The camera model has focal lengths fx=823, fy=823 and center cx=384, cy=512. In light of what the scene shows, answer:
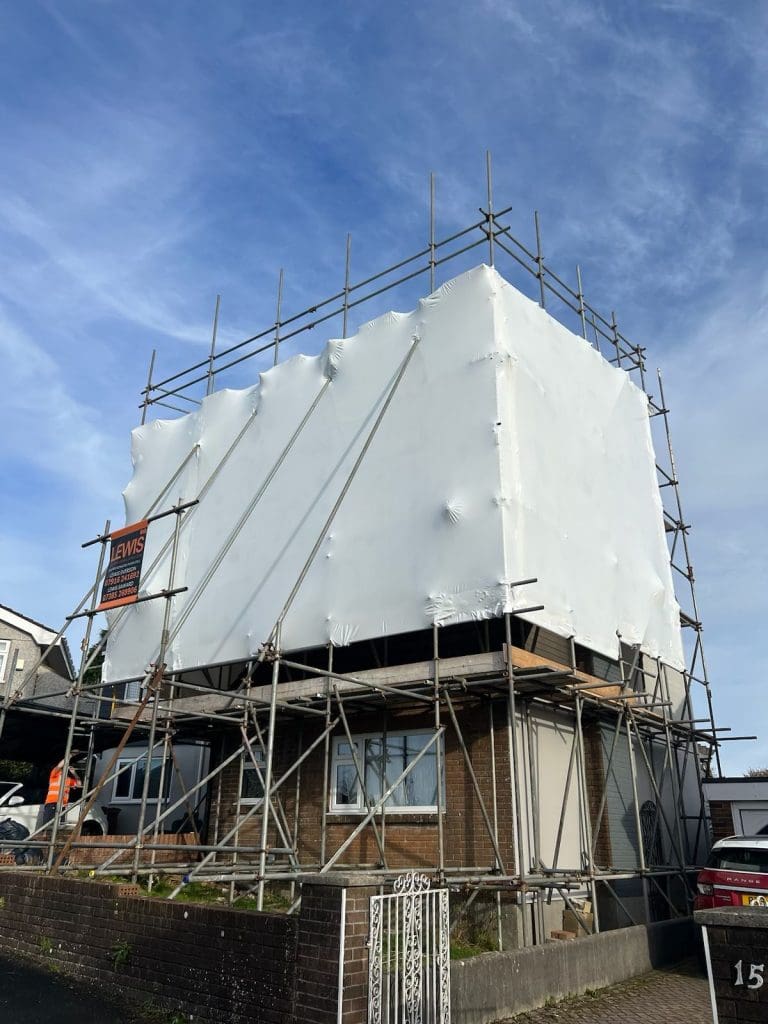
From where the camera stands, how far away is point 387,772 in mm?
13273

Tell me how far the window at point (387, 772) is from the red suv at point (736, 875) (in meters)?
4.11

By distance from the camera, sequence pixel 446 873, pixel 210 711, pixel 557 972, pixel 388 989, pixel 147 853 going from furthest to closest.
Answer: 1. pixel 147 853
2. pixel 210 711
3. pixel 446 873
4. pixel 557 972
5. pixel 388 989

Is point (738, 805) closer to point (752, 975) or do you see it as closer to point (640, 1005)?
point (640, 1005)

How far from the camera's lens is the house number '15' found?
4.85 m

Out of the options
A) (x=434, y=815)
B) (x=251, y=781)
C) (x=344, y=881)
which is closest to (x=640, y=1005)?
(x=434, y=815)

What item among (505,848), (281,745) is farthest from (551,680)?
(281,745)

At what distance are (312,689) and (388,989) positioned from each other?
7.26m

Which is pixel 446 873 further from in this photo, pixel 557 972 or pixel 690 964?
pixel 690 964

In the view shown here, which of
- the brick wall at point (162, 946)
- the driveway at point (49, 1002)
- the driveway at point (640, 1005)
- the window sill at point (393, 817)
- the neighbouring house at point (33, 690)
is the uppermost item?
the neighbouring house at point (33, 690)

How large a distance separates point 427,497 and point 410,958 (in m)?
7.87

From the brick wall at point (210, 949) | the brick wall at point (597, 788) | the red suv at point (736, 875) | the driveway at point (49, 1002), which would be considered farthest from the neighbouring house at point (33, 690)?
the red suv at point (736, 875)

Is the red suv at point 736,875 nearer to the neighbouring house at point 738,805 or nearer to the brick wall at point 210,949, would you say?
the neighbouring house at point 738,805

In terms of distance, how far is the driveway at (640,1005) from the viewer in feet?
26.8

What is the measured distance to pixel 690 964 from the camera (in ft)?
38.0
